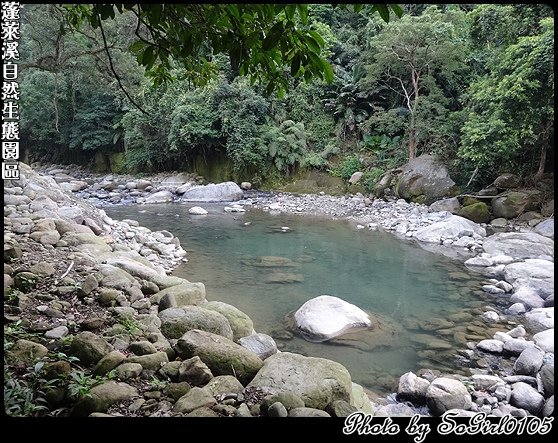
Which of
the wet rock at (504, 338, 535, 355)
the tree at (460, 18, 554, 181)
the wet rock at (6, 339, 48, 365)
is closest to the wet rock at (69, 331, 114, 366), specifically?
the wet rock at (6, 339, 48, 365)

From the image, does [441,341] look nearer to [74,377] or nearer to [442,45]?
[74,377]

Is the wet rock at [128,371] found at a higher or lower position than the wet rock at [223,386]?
higher

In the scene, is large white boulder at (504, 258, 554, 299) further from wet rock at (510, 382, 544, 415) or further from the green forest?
the green forest

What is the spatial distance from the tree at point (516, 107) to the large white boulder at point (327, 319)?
7.16 metres

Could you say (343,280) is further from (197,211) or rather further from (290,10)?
(197,211)

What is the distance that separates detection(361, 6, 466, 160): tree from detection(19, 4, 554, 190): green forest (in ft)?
0.15

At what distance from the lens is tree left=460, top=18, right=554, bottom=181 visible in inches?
361

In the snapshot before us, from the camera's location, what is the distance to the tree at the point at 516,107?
9.17 meters

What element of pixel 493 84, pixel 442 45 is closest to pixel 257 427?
pixel 493 84

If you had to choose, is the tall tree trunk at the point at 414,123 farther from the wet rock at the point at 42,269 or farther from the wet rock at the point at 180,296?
the wet rock at the point at 42,269

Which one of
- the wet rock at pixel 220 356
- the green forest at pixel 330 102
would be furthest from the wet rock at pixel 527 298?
the wet rock at pixel 220 356

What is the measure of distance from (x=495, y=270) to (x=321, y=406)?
6.15 metres

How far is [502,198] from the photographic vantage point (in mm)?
11531

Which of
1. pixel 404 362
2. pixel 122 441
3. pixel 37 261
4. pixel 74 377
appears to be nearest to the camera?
pixel 122 441
